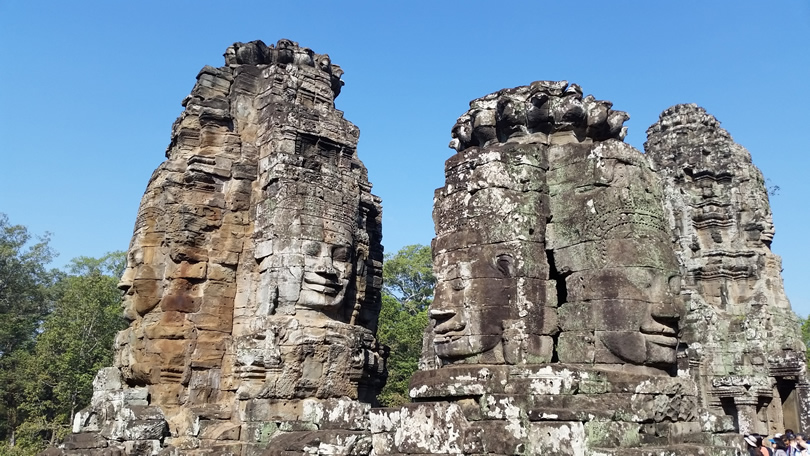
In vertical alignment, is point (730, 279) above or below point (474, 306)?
above

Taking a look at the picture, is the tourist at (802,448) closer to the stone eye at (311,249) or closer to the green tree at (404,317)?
the stone eye at (311,249)

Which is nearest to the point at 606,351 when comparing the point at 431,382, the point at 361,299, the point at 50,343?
the point at 431,382

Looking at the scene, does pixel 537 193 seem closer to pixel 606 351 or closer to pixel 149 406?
pixel 606 351

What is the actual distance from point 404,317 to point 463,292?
91.7 feet

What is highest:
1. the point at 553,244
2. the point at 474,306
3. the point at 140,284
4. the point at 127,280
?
the point at 127,280

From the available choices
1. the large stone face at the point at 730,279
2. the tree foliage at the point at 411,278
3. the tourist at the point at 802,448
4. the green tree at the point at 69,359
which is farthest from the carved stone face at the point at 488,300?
the tree foliage at the point at 411,278

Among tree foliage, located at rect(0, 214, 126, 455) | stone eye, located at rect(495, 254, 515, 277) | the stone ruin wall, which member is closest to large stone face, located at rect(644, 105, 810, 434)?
the stone ruin wall

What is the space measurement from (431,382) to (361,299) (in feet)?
21.2

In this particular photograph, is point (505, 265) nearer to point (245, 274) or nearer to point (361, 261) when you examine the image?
point (245, 274)

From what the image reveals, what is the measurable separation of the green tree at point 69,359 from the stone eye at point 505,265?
21.7 m

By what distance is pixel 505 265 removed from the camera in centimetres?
589

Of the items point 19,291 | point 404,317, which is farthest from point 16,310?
point 404,317

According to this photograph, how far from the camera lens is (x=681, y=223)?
61.2 feet

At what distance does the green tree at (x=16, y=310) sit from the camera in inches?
1067
